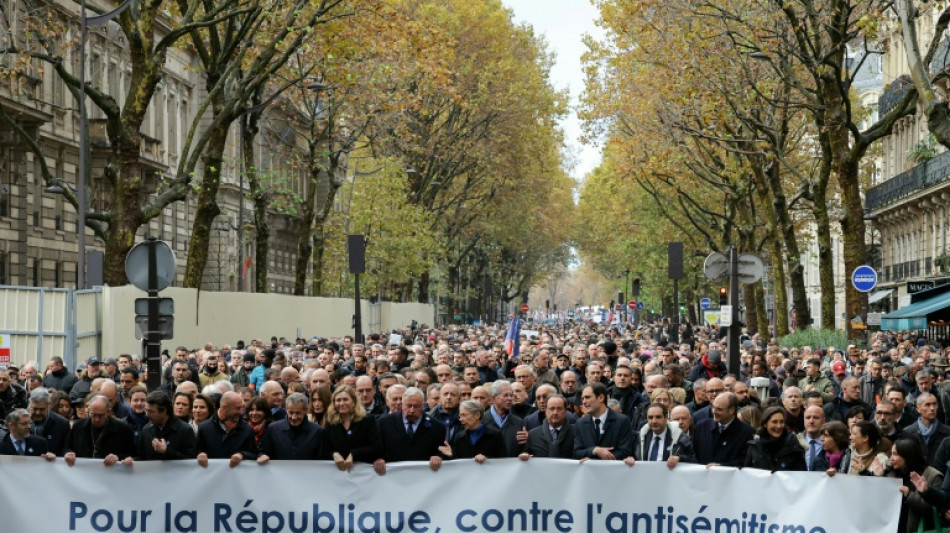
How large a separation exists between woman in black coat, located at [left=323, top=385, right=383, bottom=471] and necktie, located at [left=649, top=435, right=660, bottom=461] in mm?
2029

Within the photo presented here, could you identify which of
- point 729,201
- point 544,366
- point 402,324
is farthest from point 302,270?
point 544,366

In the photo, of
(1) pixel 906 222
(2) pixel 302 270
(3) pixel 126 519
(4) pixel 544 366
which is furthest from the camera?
(1) pixel 906 222

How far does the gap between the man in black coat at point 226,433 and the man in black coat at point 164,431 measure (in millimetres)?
137

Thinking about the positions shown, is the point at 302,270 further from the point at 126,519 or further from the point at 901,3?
the point at 126,519

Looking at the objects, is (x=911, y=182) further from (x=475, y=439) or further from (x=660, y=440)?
(x=475, y=439)

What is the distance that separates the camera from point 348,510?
33.0ft

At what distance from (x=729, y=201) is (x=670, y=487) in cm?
4224

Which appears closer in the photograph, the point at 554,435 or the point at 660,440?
Answer: the point at 660,440

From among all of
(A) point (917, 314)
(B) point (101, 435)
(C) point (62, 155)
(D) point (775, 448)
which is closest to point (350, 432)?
(B) point (101, 435)

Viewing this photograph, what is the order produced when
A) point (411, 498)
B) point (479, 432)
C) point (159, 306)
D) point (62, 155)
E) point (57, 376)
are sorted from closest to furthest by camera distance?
point (411, 498), point (479, 432), point (159, 306), point (57, 376), point (62, 155)

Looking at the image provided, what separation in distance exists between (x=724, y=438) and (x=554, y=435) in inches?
49.1

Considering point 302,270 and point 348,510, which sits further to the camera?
point 302,270

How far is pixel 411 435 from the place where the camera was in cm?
1094

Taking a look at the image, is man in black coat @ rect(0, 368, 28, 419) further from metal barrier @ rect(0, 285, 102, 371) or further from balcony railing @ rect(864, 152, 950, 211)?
balcony railing @ rect(864, 152, 950, 211)
